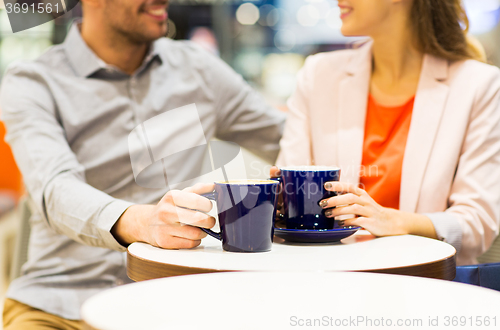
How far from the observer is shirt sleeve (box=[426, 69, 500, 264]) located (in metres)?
1.28

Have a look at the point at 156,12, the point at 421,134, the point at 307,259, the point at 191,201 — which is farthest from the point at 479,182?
the point at 156,12

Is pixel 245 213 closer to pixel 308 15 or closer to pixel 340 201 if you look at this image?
pixel 340 201

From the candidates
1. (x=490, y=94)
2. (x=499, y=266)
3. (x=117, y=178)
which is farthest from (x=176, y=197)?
(x=490, y=94)

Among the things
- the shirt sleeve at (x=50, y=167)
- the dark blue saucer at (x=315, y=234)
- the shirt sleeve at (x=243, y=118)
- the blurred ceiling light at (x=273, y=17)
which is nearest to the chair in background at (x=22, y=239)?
the shirt sleeve at (x=50, y=167)

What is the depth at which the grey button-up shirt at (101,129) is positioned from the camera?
1479mm

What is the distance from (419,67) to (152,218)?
39.7 inches

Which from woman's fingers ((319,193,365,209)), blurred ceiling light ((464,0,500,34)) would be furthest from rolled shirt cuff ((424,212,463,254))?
blurred ceiling light ((464,0,500,34))

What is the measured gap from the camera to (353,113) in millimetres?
1571

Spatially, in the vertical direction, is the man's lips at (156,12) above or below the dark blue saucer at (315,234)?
above

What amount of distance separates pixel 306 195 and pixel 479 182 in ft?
1.92

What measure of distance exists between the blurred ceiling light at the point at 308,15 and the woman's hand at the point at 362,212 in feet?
15.4

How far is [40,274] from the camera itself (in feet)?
5.10

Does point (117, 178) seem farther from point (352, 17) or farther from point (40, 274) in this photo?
point (352, 17)

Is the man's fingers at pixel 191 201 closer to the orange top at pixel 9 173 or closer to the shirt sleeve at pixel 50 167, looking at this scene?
the shirt sleeve at pixel 50 167
